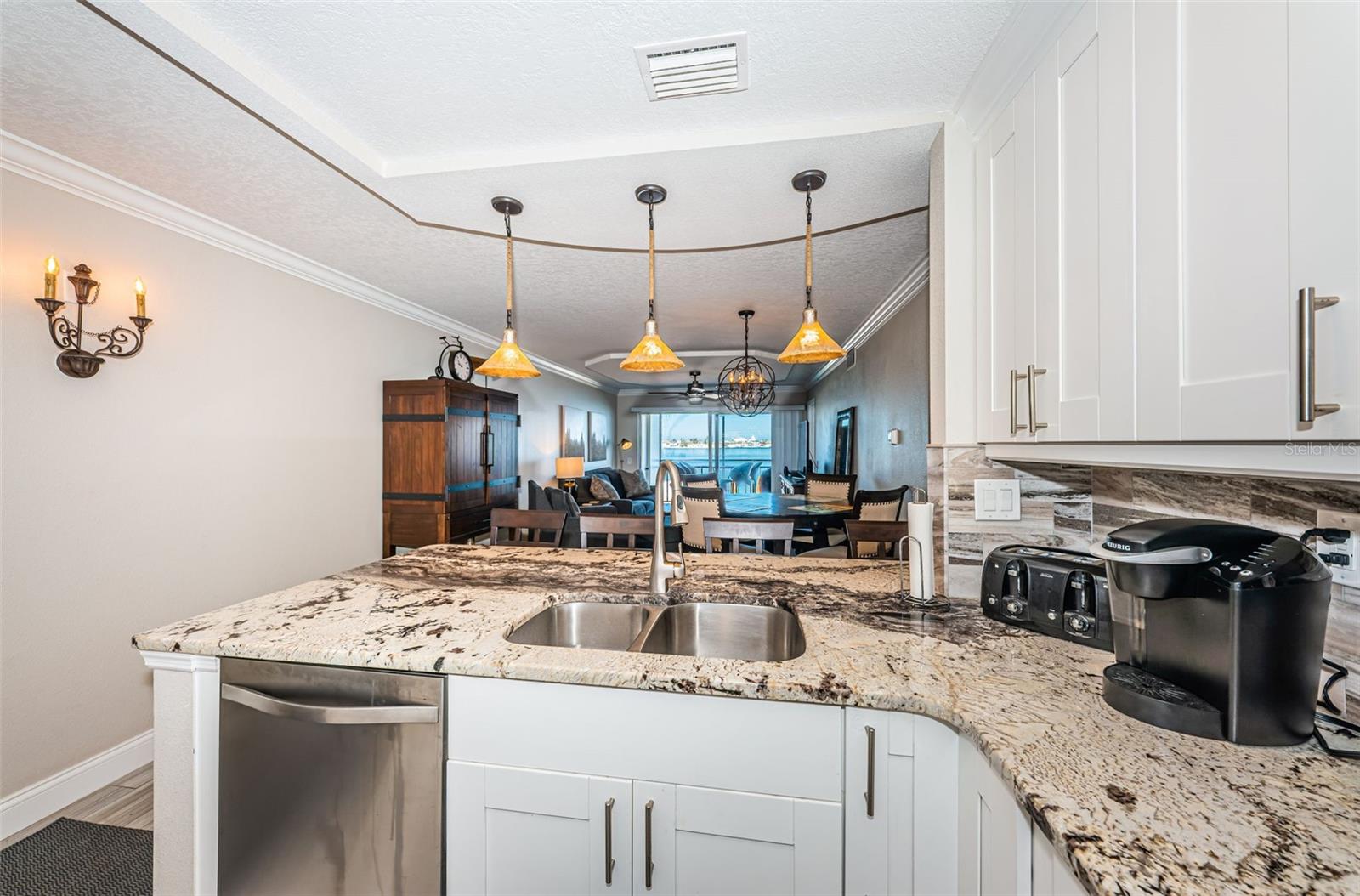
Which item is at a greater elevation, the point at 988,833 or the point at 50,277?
the point at 50,277

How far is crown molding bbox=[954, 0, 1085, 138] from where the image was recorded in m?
1.24

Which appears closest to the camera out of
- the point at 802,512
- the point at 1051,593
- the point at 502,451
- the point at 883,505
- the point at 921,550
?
the point at 1051,593

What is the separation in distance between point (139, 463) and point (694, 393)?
19.6 feet

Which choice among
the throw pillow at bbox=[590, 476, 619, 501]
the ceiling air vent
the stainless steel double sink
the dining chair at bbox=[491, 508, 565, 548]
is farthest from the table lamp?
the ceiling air vent

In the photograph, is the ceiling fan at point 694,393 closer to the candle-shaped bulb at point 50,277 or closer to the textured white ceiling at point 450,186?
the textured white ceiling at point 450,186

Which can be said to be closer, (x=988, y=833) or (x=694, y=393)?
(x=988, y=833)

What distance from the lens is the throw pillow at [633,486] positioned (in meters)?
9.16

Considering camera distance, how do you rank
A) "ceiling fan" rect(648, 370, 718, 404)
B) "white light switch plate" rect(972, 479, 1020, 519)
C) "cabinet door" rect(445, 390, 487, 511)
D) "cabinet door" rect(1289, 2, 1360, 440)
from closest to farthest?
"cabinet door" rect(1289, 2, 1360, 440)
"white light switch plate" rect(972, 479, 1020, 519)
"cabinet door" rect(445, 390, 487, 511)
"ceiling fan" rect(648, 370, 718, 404)

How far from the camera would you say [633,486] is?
9391 millimetres

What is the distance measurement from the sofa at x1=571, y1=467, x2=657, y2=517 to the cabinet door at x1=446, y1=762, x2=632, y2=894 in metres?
3.98

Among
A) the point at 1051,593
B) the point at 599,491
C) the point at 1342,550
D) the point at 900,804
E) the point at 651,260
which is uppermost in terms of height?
the point at 651,260

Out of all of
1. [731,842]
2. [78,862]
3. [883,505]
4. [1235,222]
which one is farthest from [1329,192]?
[78,862]

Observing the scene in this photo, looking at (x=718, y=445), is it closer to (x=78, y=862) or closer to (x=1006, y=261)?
(x=1006, y=261)

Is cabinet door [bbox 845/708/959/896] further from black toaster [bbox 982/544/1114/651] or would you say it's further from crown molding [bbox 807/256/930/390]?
crown molding [bbox 807/256/930/390]
